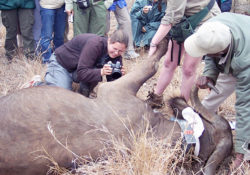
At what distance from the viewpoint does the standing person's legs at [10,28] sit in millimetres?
5078

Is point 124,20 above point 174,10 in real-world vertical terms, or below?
below

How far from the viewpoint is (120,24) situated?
6.01m

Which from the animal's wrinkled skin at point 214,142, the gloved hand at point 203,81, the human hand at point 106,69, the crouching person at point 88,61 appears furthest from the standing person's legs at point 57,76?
the animal's wrinkled skin at point 214,142

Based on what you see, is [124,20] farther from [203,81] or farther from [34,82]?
[203,81]

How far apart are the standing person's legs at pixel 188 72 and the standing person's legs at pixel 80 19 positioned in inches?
84.3

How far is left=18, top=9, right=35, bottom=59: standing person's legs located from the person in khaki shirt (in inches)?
91.7

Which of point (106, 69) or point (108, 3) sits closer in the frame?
point (106, 69)

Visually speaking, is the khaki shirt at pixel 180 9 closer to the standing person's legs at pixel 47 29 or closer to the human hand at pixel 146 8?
the standing person's legs at pixel 47 29

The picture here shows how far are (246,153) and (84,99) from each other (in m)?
1.44

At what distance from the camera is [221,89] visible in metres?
3.56

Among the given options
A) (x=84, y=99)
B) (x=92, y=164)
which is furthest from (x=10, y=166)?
(x=84, y=99)

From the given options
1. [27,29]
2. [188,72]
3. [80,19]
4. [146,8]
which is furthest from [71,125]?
[146,8]

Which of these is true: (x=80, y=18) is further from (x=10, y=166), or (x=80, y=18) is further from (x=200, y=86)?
(x=10, y=166)

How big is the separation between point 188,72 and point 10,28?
300 centimetres
